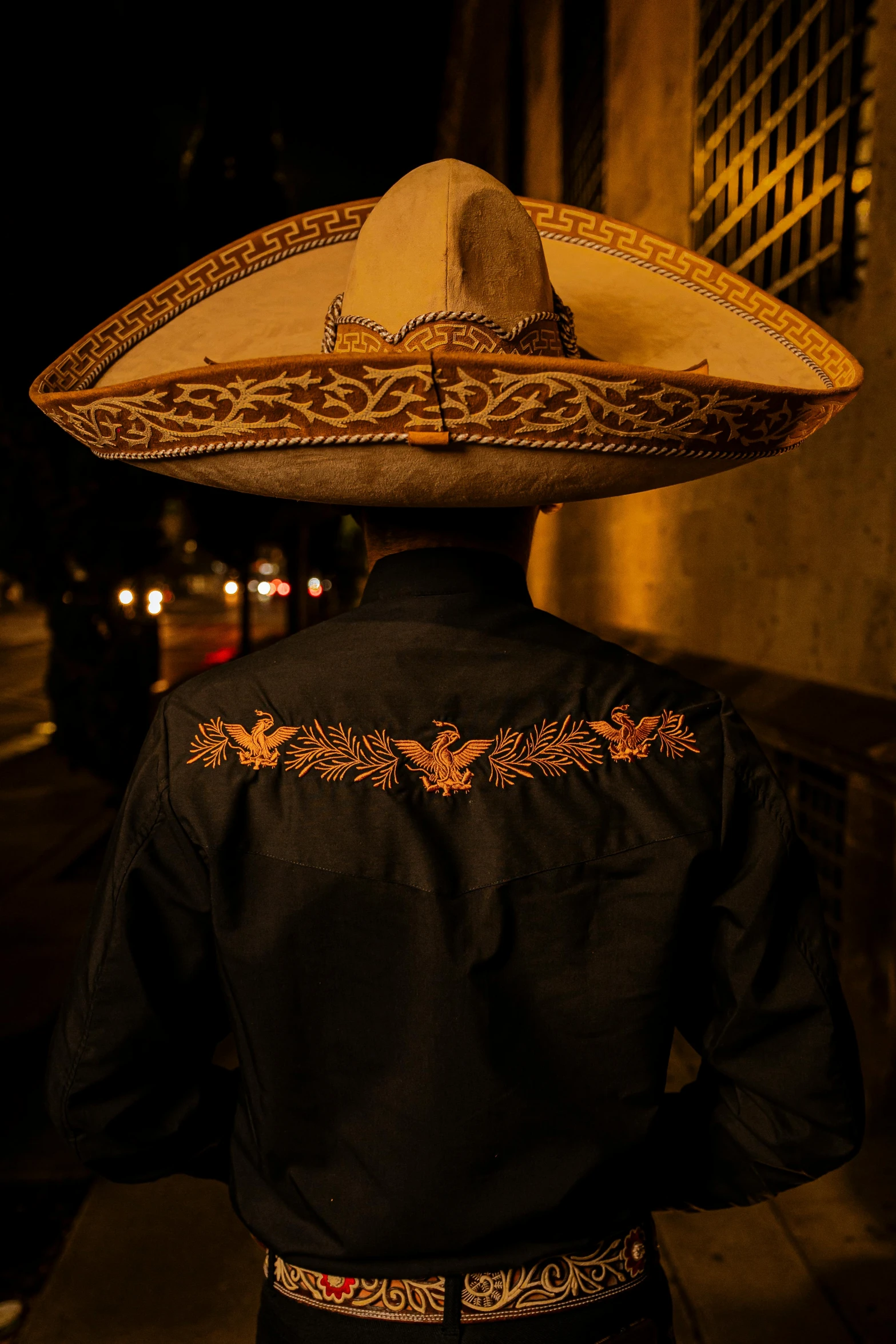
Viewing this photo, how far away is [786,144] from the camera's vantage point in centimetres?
412

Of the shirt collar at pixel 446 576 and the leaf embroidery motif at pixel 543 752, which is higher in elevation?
the shirt collar at pixel 446 576

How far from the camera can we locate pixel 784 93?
409cm

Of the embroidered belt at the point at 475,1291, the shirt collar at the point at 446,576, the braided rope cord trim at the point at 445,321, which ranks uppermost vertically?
the braided rope cord trim at the point at 445,321

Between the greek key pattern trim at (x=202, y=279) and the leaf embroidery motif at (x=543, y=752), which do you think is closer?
the leaf embroidery motif at (x=543, y=752)

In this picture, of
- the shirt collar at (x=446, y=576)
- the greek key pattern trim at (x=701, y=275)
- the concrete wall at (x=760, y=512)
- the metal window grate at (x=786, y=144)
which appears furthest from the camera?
the metal window grate at (x=786, y=144)

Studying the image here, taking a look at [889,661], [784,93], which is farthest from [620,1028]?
[784,93]

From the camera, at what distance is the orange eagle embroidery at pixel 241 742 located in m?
1.19

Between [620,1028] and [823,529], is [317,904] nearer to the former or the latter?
[620,1028]

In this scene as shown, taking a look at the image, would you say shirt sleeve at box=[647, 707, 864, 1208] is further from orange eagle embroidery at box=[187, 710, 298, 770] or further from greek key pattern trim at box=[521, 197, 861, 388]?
greek key pattern trim at box=[521, 197, 861, 388]

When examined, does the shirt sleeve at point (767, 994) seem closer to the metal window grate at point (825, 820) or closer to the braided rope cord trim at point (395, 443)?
the braided rope cord trim at point (395, 443)

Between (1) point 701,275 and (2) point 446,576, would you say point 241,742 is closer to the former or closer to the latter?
(2) point 446,576

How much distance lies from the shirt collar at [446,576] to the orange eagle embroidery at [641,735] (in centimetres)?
20

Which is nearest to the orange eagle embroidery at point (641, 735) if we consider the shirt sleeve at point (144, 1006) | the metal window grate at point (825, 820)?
the shirt sleeve at point (144, 1006)

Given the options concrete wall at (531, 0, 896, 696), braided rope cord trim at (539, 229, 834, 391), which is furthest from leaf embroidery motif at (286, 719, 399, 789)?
concrete wall at (531, 0, 896, 696)
